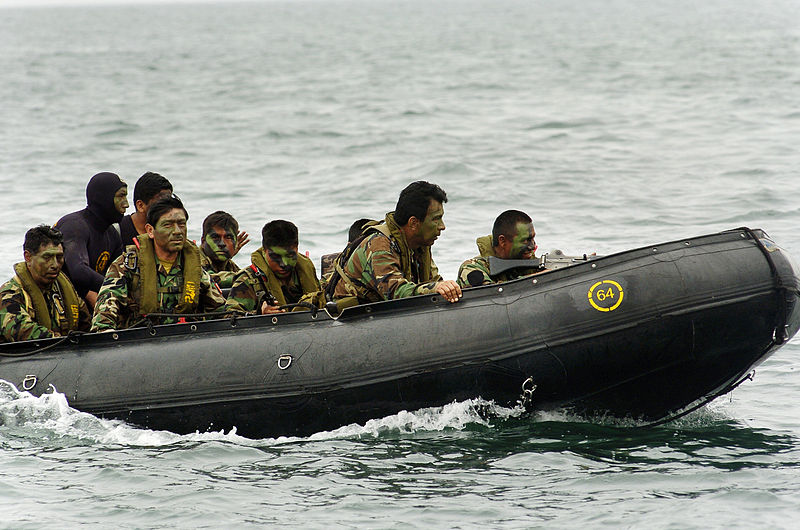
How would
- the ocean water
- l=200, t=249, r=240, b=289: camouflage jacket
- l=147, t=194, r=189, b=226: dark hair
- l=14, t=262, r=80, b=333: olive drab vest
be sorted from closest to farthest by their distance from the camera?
1. the ocean water
2. l=147, t=194, r=189, b=226: dark hair
3. l=14, t=262, r=80, b=333: olive drab vest
4. l=200, t=249, r=240, b=289: camouflage jacket

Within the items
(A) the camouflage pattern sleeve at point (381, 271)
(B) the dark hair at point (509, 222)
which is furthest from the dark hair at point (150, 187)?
(B) the dark hair at point (509, 222)

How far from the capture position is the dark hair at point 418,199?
6602mm

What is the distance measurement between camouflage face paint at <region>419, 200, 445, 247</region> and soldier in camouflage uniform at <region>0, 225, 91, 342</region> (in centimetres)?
229

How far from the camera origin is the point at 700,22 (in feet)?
230

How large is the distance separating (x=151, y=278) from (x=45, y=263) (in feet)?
2.29

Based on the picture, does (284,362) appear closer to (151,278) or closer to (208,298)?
(208,298)

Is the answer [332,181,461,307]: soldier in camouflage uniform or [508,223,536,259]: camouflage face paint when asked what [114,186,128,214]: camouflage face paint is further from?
[508,223,536,259]: camouflage face paint

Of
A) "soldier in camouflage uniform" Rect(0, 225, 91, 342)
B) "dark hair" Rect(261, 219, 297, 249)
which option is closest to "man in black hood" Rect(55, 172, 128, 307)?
"soldier in camouflage uniform" Rect(0, 225, 91, 342)

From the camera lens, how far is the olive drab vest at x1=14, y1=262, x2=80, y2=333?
7.05 meters

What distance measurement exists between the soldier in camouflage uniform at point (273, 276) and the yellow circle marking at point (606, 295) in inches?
73.1

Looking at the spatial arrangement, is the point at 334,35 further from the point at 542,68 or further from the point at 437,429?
the point at 437,429

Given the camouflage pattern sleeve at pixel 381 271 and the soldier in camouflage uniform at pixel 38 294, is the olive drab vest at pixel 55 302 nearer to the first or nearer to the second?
the soldier in camouflage uniform at pixel 38 294

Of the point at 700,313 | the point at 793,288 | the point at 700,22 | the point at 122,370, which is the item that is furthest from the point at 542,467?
A: the point at 700,22

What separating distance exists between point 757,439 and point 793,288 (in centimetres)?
100
